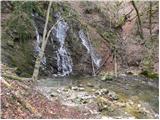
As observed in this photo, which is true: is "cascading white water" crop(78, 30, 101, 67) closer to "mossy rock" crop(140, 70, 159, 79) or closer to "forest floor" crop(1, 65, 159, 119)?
"mossy rock" crop(140, 70, 159, 79)

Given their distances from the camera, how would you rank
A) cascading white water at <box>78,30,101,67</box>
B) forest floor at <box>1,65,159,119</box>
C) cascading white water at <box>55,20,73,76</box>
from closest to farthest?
1. forest floor at <box>1,65,159,119</box>
2. cascading white water at <box>55,20,73,76</box>
3. cascading white water at <box>78,30,101,67</box>

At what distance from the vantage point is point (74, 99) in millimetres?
14945

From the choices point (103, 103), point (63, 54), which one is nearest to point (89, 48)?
point (63, 54)

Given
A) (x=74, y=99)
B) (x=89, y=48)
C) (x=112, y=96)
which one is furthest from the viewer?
(x=89, y=48)

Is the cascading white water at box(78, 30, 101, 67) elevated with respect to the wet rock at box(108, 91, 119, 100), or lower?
elevated

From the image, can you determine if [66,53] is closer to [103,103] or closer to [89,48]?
[89,48]

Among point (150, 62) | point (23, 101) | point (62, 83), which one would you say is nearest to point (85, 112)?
point (23, 101)

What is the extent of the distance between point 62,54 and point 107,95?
7914mm

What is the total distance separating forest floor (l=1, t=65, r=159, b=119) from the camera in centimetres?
1016

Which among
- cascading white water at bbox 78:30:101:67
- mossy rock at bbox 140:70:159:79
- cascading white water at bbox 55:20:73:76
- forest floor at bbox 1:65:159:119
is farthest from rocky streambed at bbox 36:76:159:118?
cascading white water at bbox 78:30:101:67

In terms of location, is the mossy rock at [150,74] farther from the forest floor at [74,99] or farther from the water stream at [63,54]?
the water stream at [63,54]

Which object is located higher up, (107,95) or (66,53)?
(66,53)

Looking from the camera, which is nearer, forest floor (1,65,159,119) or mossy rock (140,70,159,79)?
forest floor (1,65,159,119)

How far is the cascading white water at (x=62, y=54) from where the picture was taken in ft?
74.4
